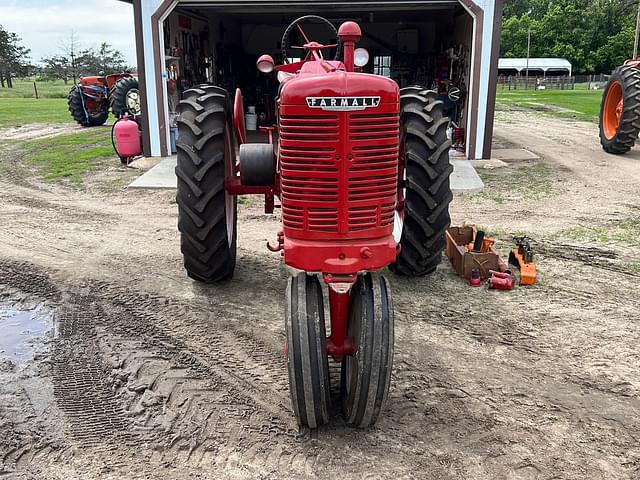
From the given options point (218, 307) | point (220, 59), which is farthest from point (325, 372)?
point (220, 59)

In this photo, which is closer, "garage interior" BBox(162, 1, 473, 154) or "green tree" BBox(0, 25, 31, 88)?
"garage interior" BBox(162, 1, 473, 154)

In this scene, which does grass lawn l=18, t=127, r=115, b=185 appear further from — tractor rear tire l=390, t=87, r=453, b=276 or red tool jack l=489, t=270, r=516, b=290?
red tool jack l=489, t=270, r=516, b=290

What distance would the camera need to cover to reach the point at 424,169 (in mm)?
4422

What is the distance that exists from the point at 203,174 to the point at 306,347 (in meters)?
1.89

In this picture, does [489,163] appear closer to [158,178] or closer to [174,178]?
[174,178]

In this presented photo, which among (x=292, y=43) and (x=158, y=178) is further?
(x=292, y=43)

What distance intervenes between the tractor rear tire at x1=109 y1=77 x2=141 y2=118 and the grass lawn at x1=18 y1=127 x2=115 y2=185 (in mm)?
706

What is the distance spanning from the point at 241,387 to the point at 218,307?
1.19m

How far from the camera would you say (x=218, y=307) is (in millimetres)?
4684

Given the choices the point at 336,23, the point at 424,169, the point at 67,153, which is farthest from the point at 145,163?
the point at 336,23

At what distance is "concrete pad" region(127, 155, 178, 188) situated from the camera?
891cm

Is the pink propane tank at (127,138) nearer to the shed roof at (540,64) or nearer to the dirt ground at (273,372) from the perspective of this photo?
the dirt ground at (273,372)

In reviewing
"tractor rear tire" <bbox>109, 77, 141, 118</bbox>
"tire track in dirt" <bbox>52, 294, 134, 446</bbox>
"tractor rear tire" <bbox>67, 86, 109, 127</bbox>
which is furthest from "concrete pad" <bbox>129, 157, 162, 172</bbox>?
"tractor rear tire" <bbox>67, 86, 109, 127</bbox>

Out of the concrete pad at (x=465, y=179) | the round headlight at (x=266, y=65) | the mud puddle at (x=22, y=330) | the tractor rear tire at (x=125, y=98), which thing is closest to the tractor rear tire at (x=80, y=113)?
the tractor rear tire at (x=125, y=98)
